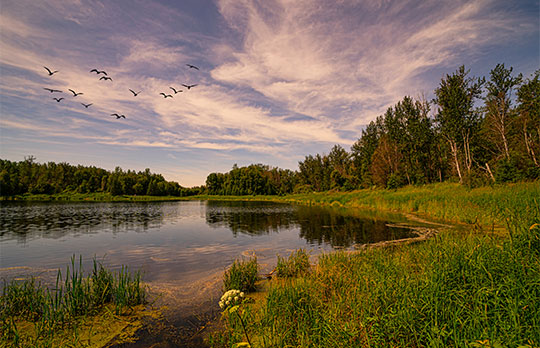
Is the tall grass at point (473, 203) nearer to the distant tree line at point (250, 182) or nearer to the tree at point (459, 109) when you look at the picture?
the tree at point (459, 109)

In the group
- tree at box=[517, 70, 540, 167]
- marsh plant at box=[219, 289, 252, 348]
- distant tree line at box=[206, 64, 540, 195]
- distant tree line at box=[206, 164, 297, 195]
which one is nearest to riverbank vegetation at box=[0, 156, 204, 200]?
distant tree line at box=[206, 164, 297, 195]

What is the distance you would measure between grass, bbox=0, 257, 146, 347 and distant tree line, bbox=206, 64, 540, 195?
41.2m

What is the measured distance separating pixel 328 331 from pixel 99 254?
16.7 meters

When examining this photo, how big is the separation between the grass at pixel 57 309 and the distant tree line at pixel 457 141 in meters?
41.2

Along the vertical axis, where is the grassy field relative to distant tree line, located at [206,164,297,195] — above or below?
below

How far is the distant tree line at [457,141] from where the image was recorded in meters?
36.5

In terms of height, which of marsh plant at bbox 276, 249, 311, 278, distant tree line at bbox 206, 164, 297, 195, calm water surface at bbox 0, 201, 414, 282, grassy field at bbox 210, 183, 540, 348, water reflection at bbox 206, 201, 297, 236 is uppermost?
distant tree line at bbox 206, 164, 297, 195

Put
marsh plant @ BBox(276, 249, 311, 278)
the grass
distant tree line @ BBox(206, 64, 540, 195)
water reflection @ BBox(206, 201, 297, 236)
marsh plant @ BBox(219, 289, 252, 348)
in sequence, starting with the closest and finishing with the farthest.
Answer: marsh plant @ BBox(219, 289, 252, 348) < the grass < marsh plant @ BBox(276, 249, 311, 278) < water reflection @ BBox(206, 201, 297, 236) < distant tree line @ BBox(206, 64, 540, 195)

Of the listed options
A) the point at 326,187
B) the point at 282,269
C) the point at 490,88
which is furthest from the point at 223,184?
the point at 282,269

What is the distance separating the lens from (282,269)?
1009 cm

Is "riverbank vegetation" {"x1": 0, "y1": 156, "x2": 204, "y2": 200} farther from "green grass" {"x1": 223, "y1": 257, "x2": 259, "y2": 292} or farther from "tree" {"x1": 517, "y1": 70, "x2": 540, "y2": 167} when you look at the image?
"tree" {"x1": 517, "y1": 70, "x2": 540, "y2": 167}

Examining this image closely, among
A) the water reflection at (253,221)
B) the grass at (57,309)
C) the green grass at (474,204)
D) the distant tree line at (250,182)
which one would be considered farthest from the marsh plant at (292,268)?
the distant tree line at (250,182)

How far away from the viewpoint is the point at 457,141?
4266 centimetres

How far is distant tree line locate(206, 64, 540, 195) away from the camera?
36469 mm
